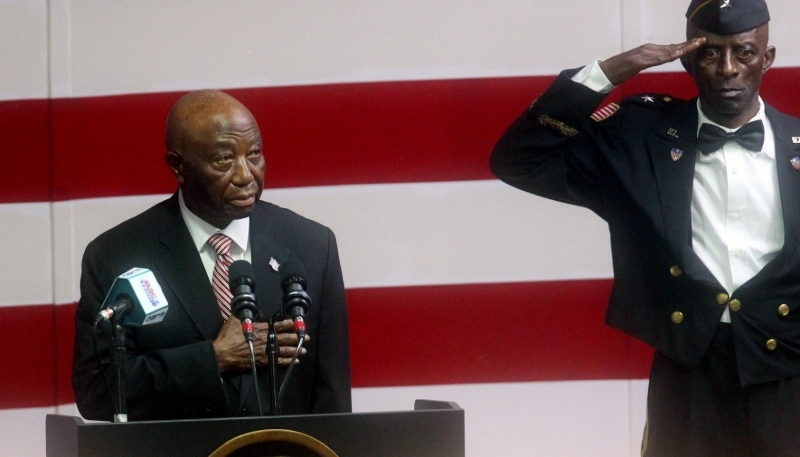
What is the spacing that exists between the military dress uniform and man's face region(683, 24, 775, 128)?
0.09m

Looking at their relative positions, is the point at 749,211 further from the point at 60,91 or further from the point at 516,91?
the point at 60,91

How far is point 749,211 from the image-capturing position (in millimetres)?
2020

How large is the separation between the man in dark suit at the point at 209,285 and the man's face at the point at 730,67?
0.72m

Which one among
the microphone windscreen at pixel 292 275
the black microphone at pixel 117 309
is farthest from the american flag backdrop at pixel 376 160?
the black microphone at pixel 117 309

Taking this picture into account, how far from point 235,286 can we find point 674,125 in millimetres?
925

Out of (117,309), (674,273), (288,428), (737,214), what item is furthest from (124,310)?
(737,214)

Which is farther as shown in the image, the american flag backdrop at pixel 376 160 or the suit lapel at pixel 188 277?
the american flag backdrop at pixel 376 160

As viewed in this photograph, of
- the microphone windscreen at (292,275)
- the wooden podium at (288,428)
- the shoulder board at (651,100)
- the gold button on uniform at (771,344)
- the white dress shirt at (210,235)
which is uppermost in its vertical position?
the shoulder board at (651,100)

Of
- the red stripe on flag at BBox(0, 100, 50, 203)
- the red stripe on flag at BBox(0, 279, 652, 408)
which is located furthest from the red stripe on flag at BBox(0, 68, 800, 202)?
the red stripe on flag at BBox(0, 279, 652, 408)

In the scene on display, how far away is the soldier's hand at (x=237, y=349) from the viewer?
1812mm

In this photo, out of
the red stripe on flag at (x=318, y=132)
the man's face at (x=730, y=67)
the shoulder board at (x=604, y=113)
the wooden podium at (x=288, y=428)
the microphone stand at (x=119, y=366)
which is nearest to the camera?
the wooden podium at (x=288, y=428)

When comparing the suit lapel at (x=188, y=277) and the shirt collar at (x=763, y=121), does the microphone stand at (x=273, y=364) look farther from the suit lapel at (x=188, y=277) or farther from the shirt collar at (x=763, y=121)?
the shirt collar at (x=763, y=121)

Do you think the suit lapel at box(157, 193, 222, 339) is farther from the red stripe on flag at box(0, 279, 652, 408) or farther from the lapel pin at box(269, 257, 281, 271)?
the red stripe on flag at box(0, 279, 652, 408)

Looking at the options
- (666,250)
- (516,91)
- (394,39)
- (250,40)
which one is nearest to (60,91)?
(250,40)
